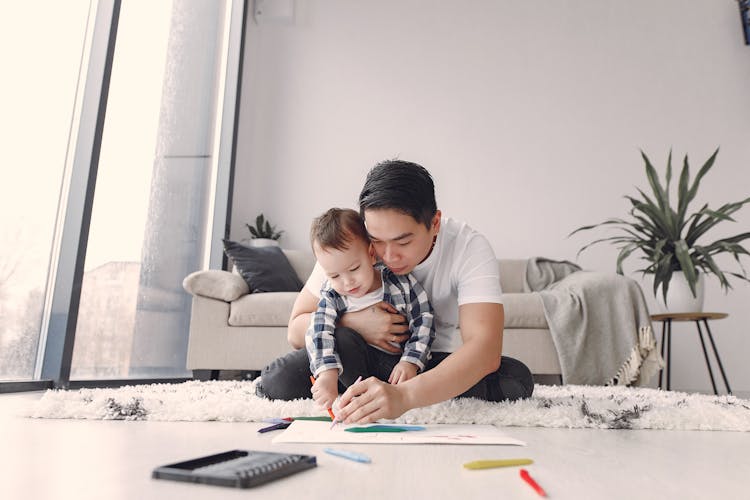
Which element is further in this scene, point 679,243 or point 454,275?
point 679,243

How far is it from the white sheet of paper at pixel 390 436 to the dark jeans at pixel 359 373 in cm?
30

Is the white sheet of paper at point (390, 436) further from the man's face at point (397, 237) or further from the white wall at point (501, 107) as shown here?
the white wall at point (501, 107)

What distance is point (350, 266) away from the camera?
1279mm

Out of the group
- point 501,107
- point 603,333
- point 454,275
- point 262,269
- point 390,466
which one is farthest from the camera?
point 501,107

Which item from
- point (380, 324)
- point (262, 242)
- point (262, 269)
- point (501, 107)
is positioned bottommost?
point (380, 324)

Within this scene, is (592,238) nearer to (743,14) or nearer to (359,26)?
(743,14)

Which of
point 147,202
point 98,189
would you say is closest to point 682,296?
point 147,202

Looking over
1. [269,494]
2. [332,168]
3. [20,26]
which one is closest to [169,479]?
[269,494]

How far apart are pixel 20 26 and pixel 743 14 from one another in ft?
14.3

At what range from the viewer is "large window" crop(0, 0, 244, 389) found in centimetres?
204

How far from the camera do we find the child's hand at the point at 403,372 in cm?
119

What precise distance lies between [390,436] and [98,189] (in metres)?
1.97

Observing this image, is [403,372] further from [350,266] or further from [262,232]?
[262,232]

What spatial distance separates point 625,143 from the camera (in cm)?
392
